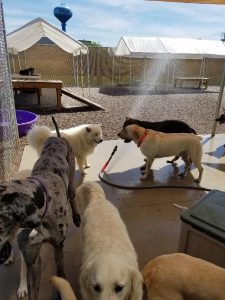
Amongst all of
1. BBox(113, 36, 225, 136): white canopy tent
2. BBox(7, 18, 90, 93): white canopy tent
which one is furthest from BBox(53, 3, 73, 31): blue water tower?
BBox(7, 18, 90, 93): white canopy tent

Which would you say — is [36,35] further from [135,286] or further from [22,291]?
[135,286]

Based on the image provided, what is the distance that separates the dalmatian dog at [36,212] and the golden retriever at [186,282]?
0.75 metres

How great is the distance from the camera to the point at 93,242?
2.02 meters

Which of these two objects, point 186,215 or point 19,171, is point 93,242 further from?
point 19,171

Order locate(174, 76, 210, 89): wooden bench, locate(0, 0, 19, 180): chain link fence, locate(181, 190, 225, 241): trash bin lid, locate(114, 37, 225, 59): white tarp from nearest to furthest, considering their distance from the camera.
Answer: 1. locate(181, 190, 225, 241): trash bin lid
2. locate(0, 0, 19, 180): chain link fence
3. locate(114, 37, 225, 59): white tarp
4. locate(174, 76, 210, 89): wooden bench

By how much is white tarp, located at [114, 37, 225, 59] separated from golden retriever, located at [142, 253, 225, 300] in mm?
15525

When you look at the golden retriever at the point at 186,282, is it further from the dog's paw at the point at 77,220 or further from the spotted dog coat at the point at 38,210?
the dog's paw at the point at 77,220

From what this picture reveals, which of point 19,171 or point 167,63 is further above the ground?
point 167,63

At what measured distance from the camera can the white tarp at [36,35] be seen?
1018cm

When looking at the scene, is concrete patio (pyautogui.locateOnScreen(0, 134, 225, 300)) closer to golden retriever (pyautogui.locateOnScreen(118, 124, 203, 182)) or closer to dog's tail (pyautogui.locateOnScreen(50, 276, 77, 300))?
golden retriever (pyautogui.locateOnScreen(118, 124, 203, 182))

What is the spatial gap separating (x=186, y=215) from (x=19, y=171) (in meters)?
2.93

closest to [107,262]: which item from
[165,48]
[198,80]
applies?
[165,48]

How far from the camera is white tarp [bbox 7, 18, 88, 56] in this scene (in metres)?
10.2

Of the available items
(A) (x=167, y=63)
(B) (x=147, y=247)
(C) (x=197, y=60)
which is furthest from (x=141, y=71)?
(B) (x=147, y=247)
